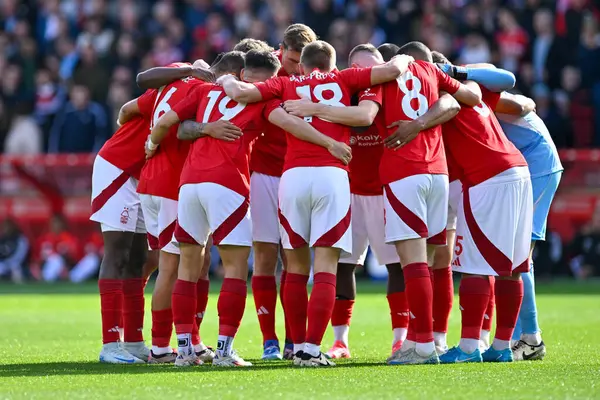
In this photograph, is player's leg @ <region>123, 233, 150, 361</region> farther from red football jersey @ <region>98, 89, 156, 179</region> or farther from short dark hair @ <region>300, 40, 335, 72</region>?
short dark hair @ <region>300, 40, 335, 72</region>

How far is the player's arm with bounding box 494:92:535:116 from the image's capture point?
28.3 feet

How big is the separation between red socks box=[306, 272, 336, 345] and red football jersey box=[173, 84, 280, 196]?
87 cm

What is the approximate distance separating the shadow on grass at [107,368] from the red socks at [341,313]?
871mm

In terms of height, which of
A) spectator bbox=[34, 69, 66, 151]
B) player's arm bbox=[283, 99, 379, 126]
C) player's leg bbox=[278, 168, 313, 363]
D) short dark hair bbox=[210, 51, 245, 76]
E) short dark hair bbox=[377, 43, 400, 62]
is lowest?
player's leg bbox=[278, 168, 313, 363]

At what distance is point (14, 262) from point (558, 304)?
958 centimetres

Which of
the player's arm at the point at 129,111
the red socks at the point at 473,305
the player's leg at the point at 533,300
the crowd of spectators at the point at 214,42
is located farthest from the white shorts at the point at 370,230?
the crowd of spectators at the point at 214,42

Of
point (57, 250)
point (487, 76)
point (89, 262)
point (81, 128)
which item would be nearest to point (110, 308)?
point (487, 76)

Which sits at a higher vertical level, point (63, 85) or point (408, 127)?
point (63, 85)

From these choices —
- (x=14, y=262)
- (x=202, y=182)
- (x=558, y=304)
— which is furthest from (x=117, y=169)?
(x=14, y=262)

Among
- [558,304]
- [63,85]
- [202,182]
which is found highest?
[63,85]

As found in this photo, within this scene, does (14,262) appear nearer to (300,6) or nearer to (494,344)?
(300,6)

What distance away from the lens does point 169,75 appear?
862 cm

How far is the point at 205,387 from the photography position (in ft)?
21.7

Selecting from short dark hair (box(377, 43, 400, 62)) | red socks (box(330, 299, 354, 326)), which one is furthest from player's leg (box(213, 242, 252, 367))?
short dark hair (box(377, 43, 400, 62))
